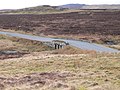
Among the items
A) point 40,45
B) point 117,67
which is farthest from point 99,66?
point 40,45

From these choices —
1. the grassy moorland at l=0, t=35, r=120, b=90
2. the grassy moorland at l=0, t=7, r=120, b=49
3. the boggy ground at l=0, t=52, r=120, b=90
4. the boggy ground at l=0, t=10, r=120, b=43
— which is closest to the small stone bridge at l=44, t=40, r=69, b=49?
the grassy moorland at l=0, t=7, r=120, b=49

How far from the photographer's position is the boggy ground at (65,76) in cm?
2041

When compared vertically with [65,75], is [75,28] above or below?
below

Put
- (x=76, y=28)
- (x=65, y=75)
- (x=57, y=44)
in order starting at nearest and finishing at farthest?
1. (x=65, y=75)
2. (x=57, y=44)
3. (x=76, y=28)

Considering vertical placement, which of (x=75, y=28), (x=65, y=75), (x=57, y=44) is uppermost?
(x=65, y=75)

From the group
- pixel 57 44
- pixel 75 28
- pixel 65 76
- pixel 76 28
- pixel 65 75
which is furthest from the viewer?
pixel 75 28

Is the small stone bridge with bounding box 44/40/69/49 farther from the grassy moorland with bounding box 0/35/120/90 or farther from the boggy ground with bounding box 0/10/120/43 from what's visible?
the grassy moorland with bounding box 0/35/120/90

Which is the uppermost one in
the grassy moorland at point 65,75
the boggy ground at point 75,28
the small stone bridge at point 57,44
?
the grassy moorland at point 65,75

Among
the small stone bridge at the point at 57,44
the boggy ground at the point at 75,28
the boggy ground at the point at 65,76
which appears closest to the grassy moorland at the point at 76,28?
the boggy ground at the point at 75,28

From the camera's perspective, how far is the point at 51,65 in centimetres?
2986

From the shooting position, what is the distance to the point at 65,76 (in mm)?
23688

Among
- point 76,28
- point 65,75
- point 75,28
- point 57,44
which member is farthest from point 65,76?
point 75,28

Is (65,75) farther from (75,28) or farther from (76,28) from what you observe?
(75,28)

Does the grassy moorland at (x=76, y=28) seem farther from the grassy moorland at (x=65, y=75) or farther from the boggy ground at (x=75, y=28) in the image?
the grassy moorland at (x=65, y=75)
